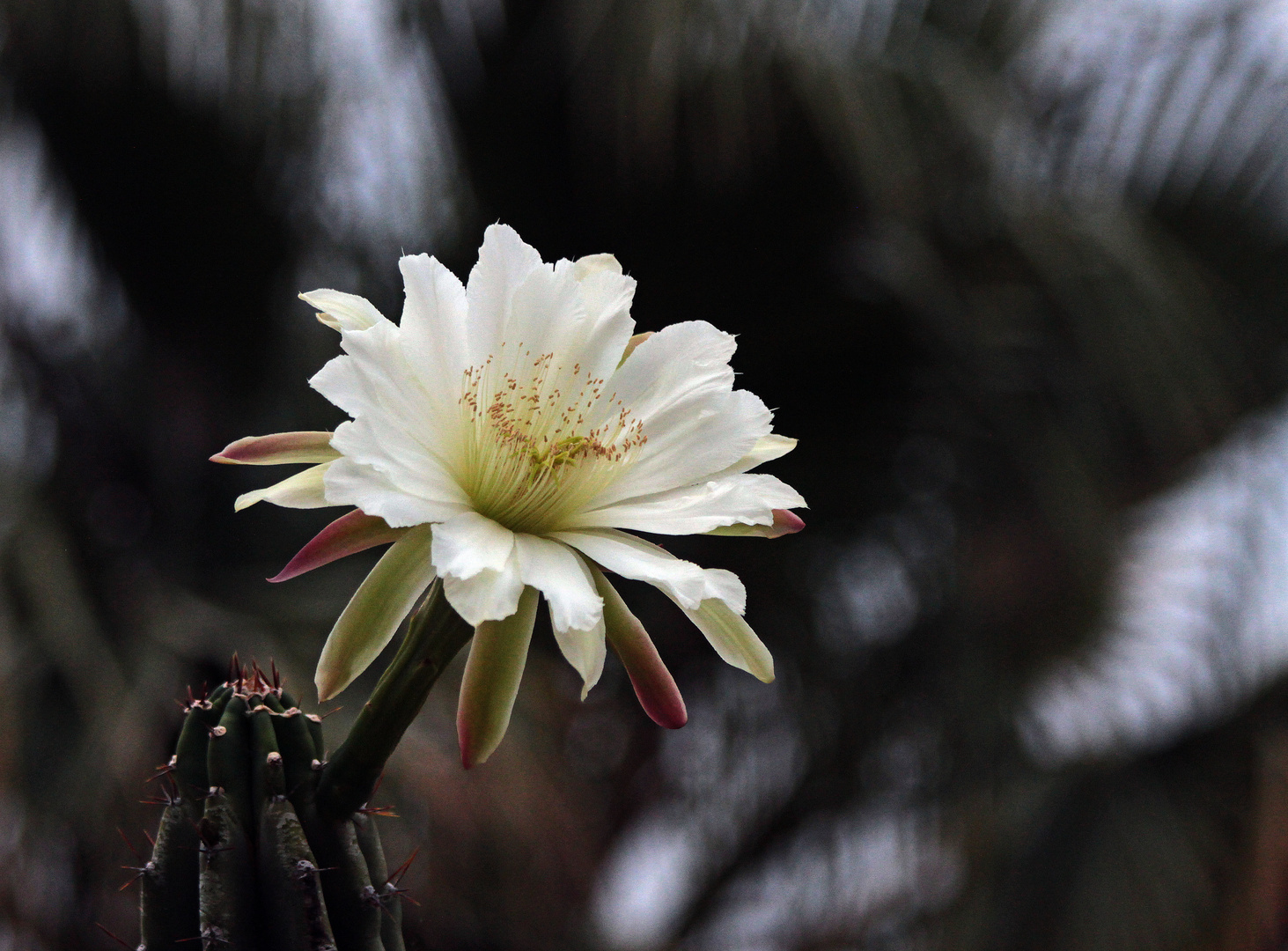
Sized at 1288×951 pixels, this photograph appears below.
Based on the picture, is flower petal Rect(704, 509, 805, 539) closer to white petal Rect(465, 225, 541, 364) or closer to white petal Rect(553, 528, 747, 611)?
white petal Rect(553, 528, 747, 611)

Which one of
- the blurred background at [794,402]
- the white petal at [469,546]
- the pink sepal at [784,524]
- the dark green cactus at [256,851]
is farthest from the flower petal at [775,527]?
the blurred background at [794,402]

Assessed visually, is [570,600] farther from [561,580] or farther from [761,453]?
[761,453]

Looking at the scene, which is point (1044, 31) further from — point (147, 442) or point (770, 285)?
point (147, 442)

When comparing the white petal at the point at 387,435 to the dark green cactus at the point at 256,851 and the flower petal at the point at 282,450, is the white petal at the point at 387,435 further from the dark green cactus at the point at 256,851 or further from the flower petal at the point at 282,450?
the dark green cactus at the point at 256,851

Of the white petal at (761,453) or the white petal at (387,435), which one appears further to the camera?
the white petal at (761,453)

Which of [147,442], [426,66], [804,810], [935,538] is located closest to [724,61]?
[426,66]

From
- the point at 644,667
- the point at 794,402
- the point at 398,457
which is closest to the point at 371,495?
the point at 398,457
